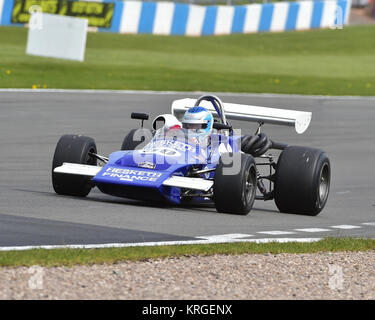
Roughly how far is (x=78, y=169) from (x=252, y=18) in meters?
34.1

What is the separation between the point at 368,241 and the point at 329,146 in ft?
32.0

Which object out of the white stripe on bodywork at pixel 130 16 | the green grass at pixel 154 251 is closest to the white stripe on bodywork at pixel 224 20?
the white stripe on bodywork at pixel 130 16

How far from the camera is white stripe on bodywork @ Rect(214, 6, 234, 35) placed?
44862 millimetres

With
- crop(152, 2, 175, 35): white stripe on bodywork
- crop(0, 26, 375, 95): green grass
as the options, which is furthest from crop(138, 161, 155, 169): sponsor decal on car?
crop(152, 2, 175, 35): white stripe on bodywork

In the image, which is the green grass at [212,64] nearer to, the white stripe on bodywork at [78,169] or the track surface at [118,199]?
the track surface at [118,199]

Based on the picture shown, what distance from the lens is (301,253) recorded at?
34.3 ft

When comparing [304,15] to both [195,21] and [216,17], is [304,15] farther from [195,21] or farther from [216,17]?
[195,21]

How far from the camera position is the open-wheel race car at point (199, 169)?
41.7 feet

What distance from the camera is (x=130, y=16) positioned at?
42375mm

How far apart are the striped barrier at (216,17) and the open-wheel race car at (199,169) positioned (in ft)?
89.0

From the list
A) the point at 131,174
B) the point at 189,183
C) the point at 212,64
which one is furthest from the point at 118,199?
the point at 212,64

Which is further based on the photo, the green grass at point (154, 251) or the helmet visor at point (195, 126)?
the helmet visor at point (195, 126)
